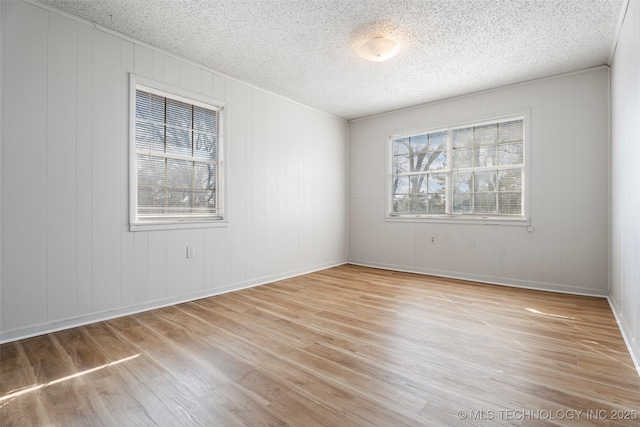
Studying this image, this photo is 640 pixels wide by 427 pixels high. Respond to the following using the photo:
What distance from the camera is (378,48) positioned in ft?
9.96

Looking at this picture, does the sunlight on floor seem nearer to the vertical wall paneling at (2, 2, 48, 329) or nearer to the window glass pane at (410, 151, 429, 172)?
the vertical wall paneling at (2, 2, 48, 329)

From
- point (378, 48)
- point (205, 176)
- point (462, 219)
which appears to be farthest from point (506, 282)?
point (205, 176)

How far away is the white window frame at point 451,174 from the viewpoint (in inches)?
163

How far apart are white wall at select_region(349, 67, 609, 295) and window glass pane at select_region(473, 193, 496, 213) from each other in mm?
→ 272

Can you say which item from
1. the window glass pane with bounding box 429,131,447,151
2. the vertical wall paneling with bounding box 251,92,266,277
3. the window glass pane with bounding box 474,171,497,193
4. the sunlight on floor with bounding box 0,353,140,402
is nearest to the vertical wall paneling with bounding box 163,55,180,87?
the vertical wall paneling with bounding box 251,92,266,277

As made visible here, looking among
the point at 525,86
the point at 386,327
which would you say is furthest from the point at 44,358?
the point at 525,86

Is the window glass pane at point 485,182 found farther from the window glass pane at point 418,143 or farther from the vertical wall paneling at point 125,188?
the vertical wall paneling at point 125,188

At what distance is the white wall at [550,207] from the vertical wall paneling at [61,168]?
14.7 ft

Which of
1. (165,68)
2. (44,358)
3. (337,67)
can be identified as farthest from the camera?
(337,67)

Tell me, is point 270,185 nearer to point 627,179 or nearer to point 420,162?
point 420,162

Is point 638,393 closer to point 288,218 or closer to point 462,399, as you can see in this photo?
point 462,399

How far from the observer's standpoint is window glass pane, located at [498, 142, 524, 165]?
4.26m

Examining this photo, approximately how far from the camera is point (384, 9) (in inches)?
104

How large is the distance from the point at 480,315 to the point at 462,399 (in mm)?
1579
